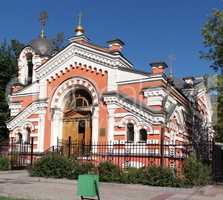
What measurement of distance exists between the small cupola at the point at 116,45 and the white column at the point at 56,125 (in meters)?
5.31

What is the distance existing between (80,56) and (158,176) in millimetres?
10483

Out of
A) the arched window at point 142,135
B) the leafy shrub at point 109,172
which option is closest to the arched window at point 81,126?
the arched window at point 142,135

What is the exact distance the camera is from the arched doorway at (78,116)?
2483 cm

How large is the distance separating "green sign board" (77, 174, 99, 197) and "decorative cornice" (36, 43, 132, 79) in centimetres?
1262

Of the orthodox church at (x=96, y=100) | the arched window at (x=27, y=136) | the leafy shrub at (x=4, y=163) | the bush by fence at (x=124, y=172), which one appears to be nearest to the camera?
the bush by fence at (x=124, y=172)

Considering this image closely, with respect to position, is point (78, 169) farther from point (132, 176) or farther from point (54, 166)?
point (132, 176)

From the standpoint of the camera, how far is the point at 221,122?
20609 millimetres

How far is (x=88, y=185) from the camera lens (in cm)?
1130

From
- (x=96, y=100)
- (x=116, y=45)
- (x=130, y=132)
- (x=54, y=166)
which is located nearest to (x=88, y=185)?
(x=54, y=166)

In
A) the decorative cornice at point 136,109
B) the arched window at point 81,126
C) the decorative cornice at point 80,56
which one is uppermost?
the decorative cornice at point 80,56

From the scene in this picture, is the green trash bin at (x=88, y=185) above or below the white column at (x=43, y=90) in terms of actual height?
below

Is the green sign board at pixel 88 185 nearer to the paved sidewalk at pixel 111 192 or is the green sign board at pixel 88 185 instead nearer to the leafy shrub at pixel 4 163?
the paved sidewalk at pixel 111 192

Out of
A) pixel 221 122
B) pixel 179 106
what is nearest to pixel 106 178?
pixel 221 122

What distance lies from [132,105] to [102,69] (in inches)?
122
